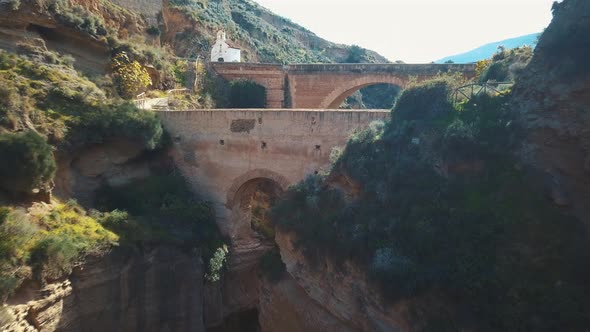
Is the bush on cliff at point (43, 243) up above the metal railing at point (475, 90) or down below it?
below

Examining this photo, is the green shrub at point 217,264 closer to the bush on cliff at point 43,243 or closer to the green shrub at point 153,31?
the bush on cliff at point 43,243

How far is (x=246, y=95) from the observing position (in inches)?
825

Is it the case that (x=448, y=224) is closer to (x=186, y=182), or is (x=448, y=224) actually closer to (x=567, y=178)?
(x=567, y=178)

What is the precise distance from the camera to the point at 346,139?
39.6 feet

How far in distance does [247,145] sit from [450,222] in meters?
7.05

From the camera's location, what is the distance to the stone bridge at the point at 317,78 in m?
18.7

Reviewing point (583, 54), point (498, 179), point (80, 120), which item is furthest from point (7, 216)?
point (583, 54)

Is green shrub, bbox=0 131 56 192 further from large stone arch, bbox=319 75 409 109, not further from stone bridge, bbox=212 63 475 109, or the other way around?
large stone arch, bbox=319 75 409 109

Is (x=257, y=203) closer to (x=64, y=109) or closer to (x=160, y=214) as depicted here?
(x=160, y=214)

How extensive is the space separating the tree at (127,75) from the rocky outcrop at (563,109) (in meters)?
13.3

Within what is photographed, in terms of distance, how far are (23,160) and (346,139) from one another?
7.68 meters

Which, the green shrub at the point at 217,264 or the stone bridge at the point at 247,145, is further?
the green shrub at the point at 217,264

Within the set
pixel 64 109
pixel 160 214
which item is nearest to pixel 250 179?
pixel 160 214

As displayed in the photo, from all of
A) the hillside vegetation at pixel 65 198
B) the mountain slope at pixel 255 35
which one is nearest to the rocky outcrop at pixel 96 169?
the hillside vegetation at pixel 65 198
